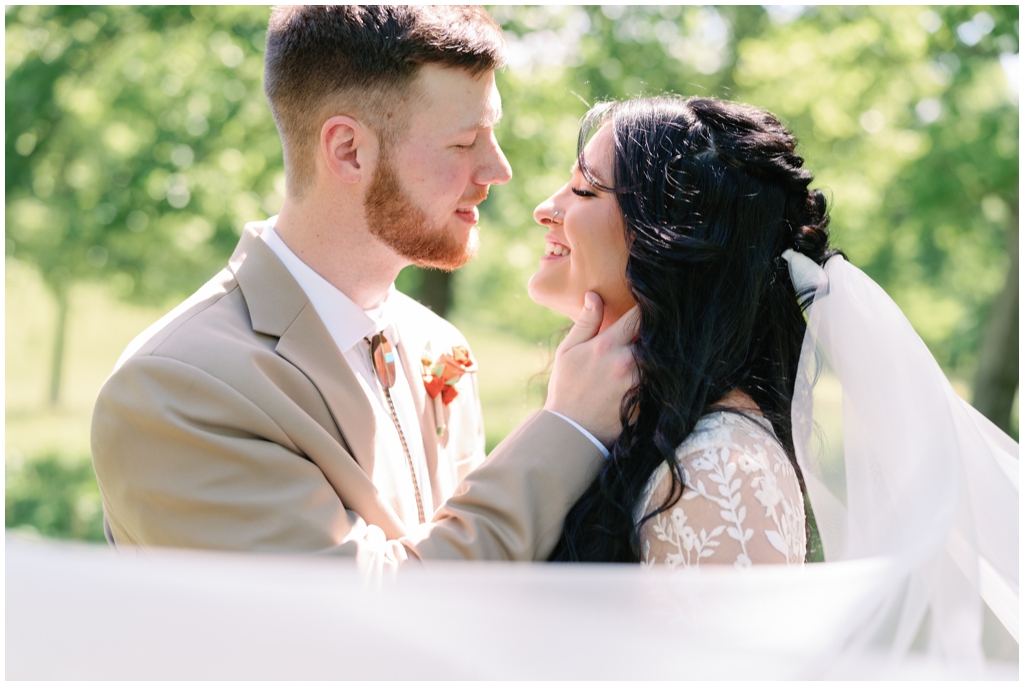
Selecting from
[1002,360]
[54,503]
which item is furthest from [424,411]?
[54,503]

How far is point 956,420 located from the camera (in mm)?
2383

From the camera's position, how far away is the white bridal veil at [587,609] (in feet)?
5.07

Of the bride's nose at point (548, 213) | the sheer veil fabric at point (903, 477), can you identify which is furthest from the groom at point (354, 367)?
the sheer veil fabric at point (903, 477)

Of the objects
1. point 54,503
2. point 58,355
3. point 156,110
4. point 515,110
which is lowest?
point 54,503

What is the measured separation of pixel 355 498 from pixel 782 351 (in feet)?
4.75

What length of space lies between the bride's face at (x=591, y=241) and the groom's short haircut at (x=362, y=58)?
0.64 meters

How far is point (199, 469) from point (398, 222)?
1.18 m

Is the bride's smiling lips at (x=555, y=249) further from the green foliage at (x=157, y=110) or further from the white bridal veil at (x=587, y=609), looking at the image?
the green foliage at (x=157, y=110)

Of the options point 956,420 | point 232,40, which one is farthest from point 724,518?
point 232,40

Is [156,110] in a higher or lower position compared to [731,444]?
higher

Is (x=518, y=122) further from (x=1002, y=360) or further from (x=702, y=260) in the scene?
(x=702, y=260)

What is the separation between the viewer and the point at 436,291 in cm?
905

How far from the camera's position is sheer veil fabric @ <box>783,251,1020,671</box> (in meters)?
1.96

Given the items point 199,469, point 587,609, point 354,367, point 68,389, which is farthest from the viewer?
point 68,389
